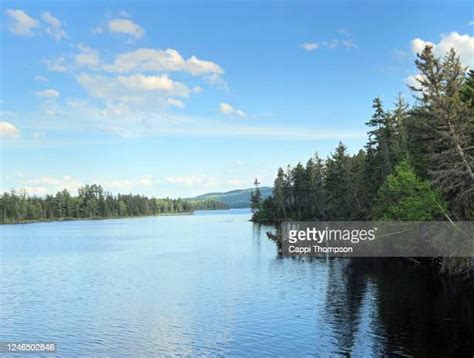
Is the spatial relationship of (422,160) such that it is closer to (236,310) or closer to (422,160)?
(422,160)

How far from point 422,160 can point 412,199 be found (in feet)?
22.6

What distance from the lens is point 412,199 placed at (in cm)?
4828

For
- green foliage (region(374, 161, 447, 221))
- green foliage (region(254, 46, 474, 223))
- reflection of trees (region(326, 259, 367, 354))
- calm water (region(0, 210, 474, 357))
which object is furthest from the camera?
green foliage (region(374, 161, 447, 221))

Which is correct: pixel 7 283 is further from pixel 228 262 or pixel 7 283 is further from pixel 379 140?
pixel 379 140

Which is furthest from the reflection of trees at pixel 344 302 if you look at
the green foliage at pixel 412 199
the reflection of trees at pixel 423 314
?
the green foliage at pixel 412 199

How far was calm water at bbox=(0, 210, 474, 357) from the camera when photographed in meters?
27.6

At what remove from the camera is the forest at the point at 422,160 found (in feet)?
130

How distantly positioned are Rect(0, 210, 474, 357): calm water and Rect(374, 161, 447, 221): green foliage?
6440mm

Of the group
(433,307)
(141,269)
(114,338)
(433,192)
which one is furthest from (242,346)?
(141,269)

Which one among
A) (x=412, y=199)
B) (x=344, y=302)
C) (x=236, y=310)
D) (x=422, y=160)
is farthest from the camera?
(x=422, y=160)

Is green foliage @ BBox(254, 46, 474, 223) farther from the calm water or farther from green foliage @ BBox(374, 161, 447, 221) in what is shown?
the calm water

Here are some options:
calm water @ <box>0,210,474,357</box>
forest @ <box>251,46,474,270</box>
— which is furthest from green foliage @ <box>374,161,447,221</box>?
calm water @ <box>0,210,474,357</box>

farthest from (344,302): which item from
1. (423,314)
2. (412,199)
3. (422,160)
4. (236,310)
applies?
(422,160)

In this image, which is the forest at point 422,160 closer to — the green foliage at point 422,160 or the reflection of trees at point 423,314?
the green foliage at point 422,160
